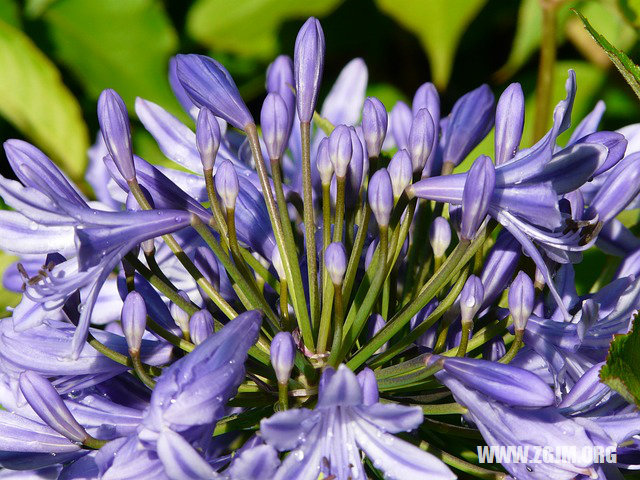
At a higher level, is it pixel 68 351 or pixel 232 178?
pixel 232 178

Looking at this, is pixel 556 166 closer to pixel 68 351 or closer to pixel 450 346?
pixel 450 346

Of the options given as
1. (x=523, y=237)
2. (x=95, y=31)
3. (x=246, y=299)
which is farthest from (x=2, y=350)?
(x=95, y=31)

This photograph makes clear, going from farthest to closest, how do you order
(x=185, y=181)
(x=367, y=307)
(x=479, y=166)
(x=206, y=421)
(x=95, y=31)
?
(x=95, y=31)
(x=185, y=181)
(x=367, y=307)
(x=479, y=166)
(x=206, y=421)

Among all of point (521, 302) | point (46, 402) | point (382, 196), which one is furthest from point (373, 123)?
point (46, 402)

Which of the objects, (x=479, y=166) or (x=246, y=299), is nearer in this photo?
(x=479, y=166)

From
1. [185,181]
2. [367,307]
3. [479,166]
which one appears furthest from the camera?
[185,181]

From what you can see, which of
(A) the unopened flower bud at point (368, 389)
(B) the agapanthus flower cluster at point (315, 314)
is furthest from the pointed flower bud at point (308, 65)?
(A) the unopened flower bud at point (368, 389)

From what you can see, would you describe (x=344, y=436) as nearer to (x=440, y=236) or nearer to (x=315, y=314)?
(x=315, y=314)
